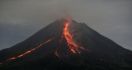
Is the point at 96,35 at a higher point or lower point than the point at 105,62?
higher

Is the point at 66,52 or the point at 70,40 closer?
the point at 66,52

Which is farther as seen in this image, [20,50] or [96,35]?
[96,35]

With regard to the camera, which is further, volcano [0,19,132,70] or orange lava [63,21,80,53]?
orange lava [63,21,80,53]

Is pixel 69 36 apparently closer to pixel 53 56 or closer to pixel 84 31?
pixel 84 31

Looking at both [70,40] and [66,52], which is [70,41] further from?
[66,52]

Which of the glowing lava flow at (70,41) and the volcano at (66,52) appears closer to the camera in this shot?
the volcano at (66,52)

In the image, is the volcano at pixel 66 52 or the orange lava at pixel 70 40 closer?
the volcano at pixel 66 52

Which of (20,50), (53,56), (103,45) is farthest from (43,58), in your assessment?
(103,45)

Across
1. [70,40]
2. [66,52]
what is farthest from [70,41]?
[66,52]
